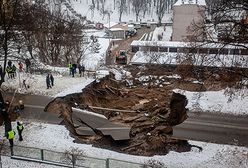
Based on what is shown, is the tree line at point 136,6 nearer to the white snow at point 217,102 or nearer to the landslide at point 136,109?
the landslide at point 136,109

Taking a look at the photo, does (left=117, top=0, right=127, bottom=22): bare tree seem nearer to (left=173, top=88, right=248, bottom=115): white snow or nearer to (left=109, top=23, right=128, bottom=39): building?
(left=109, top=23, right=128, bottom=39): building

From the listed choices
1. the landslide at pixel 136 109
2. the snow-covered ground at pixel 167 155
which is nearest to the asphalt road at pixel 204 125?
the landslide at pixel 136 109

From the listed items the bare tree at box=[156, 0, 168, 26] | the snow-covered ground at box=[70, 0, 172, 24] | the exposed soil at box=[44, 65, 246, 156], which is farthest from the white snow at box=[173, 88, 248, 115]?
the snow-covered ground at box=[70, 0, 172, 24]

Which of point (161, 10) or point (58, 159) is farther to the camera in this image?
point (161, 10)

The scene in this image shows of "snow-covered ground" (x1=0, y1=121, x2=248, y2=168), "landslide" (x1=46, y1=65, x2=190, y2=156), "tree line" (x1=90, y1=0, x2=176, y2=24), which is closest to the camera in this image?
"snow-covered ground" (x1=0, y1=121, x2=248, y2=168)

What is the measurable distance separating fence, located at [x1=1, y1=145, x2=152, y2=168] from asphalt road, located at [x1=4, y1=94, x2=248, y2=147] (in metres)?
5.03

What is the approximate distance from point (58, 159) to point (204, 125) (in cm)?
1156

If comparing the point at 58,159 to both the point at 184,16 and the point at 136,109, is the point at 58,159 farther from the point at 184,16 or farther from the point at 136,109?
the point at 184,16

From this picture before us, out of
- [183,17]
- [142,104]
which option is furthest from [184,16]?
[142,104]

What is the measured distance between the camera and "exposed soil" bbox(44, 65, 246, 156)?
788 inches

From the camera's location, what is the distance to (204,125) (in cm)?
2314

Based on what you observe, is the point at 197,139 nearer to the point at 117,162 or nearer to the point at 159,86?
the point at 117,162

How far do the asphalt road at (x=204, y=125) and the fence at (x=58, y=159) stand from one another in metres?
5.03

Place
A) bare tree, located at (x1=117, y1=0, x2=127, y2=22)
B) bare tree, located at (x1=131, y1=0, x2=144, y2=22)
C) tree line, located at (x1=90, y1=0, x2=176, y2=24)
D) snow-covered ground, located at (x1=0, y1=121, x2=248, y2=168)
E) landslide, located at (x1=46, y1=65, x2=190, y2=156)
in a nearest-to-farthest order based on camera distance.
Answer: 1. snow-covered ground, located at (x1=0, y1=121, x2=248, y2=168)
2. landslide, located at (x1=46, y1=65, x2=190, y2=156)
3. bare tree, located at (x1=131, y1=0, x2=144, y2=22)
4. bare tree, located at (x1=117, y1=0, x2=127, y2=22)
5. tree line, located at (x1=90, y1=0, x2=176, y2=24)
